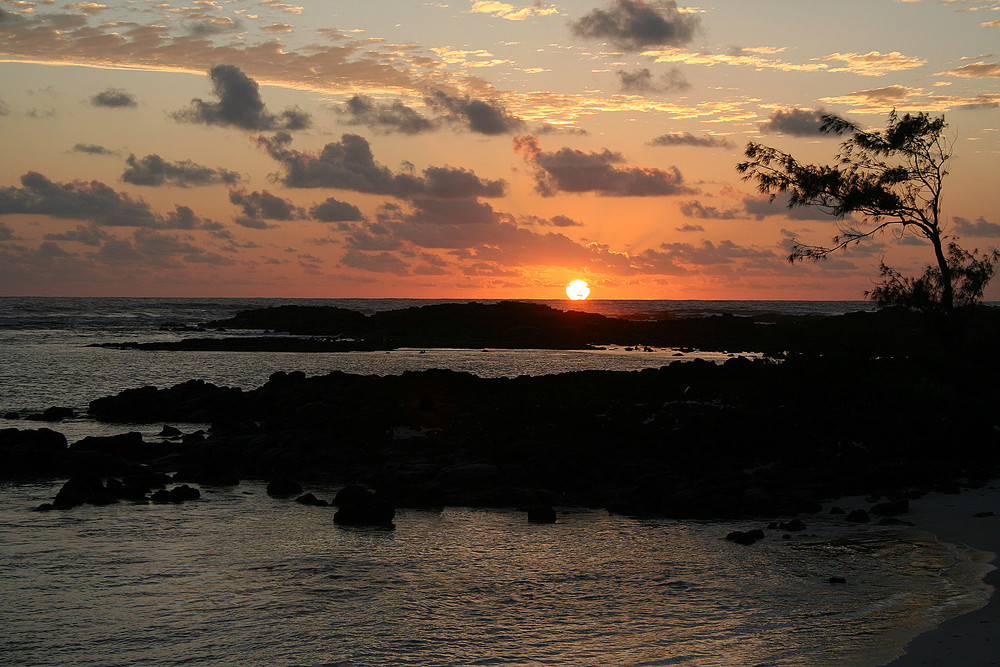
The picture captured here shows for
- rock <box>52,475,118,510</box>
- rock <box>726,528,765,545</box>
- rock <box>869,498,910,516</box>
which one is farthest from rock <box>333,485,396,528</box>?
rock <box>869,498,910,516</box>

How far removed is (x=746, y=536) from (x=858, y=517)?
3.20 m

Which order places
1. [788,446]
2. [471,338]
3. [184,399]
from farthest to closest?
[471,338], [184,399], [788,446]

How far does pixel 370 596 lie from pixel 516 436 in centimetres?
1411

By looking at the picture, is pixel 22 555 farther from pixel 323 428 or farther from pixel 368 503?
pixel 323 428

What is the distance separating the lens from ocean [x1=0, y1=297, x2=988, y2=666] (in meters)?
10.9

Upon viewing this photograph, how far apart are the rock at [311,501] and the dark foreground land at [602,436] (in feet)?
4.75

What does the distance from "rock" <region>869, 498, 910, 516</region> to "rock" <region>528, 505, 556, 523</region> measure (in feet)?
23.2

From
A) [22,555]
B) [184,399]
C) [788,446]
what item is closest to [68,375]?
[184,399]

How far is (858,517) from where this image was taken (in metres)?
17.9

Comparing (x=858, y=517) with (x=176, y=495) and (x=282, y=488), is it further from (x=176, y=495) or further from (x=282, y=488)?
(x=176, y=495)

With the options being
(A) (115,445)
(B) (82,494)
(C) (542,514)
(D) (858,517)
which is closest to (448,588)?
(C) (542,514)

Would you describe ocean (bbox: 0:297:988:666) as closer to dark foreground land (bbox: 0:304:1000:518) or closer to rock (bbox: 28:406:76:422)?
dark foreground land (bbox: 0:304:1000:518)

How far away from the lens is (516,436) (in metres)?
27.1

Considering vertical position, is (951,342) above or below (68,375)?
above
